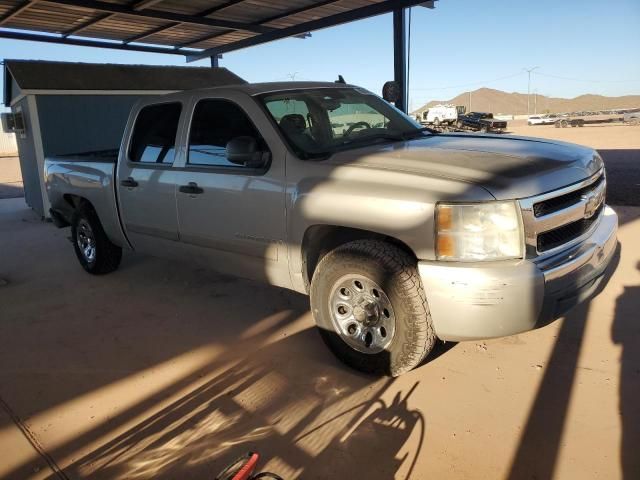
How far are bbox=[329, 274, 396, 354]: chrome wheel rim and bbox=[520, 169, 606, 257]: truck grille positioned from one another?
90 cm

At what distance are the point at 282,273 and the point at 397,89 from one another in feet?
20.9

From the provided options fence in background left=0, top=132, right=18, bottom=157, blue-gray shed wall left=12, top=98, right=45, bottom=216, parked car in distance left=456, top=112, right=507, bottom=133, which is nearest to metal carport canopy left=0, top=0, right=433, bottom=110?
blue-gray shed wall left=12, top=98, right=45, bottom=216

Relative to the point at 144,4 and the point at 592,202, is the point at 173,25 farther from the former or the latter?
the point at 592,202

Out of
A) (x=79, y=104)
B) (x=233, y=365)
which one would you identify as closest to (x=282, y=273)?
(x=233, y=365)

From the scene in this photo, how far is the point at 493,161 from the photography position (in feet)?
10.4

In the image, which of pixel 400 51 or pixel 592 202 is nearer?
pixel 592 202

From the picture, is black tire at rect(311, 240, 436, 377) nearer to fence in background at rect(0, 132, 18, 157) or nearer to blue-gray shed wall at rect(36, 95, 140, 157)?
blue-gray shed wall at rect(36, 95, 140, 157)

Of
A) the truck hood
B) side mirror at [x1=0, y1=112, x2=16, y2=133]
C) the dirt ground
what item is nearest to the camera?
the dirt ground

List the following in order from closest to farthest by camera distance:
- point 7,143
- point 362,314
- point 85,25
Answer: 1. point 362,314
2. point 85,25
3. point 7,143

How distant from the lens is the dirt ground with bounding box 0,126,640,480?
8.66 feet

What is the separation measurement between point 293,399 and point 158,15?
915 cm

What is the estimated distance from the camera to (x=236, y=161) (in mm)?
3805

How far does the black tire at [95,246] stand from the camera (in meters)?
5.83

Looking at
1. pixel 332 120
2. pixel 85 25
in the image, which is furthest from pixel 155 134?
pixel 85 25
